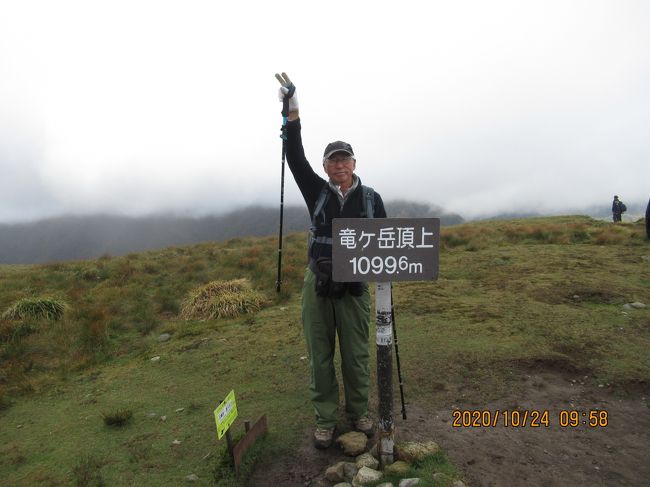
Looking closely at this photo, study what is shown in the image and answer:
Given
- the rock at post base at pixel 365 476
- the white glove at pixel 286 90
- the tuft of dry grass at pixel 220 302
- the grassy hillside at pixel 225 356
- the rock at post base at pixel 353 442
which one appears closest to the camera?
the rock at post base at pixel 365 476

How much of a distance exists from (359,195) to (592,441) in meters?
3.37

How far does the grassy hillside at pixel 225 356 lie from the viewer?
4422 mm

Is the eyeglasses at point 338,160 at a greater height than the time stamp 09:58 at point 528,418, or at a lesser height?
greater

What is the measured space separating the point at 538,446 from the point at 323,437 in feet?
6.94

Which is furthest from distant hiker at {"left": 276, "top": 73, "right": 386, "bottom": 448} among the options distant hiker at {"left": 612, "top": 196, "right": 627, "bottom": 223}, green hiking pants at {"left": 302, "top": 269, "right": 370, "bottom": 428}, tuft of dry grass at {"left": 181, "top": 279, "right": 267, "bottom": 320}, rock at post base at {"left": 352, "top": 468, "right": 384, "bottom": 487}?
distant hiker at {"left": 612, "top": 196, "right": 627, "bottom": 223}

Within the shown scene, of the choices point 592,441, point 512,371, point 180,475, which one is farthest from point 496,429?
point 180,475

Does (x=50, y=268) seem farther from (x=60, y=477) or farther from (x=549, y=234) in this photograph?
(x=549, y=234)

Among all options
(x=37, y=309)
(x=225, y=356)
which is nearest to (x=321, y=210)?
(x=225, y=356)

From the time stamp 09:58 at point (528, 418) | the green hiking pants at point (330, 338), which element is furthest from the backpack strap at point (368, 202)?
the time stamp 09:58 at point (528, 418)

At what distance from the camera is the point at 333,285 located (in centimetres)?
400

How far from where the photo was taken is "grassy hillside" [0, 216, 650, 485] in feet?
14.5

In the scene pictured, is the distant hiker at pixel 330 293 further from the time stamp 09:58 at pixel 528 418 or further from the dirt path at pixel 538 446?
the time stamp 09:58 at pixel 528 418

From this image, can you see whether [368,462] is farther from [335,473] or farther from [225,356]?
[225,356]

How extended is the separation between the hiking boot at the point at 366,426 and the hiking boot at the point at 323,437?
12.4 inches
